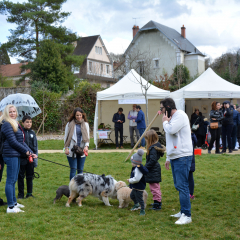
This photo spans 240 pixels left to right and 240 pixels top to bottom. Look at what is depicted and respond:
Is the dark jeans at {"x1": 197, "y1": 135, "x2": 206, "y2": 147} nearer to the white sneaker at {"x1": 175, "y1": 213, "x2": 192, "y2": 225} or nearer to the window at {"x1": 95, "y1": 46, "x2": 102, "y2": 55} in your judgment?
the white sneaker at {"x1": 175, "y1": 213, "x2": 192, "y2": 225}

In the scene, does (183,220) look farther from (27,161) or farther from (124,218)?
(27,161)

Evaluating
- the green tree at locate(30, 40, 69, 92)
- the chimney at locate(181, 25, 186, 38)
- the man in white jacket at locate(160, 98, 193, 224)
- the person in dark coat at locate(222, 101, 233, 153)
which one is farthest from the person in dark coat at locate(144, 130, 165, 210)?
the chimney at locate(181, 25, 186, 38)

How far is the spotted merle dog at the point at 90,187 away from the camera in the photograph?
5.05 m

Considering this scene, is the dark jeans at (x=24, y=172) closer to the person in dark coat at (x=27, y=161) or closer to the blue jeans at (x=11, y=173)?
the person in dark coat at (x=27, y=161)

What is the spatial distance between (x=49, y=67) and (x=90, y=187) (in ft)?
63.8

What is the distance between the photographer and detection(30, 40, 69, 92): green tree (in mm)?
23031

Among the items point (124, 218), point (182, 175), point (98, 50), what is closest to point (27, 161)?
point (124, 218)

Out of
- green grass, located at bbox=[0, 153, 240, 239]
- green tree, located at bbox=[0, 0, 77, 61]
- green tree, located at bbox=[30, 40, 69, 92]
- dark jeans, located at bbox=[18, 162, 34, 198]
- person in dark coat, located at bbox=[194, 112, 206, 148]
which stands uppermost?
green tree, located at bbox=[0, 0, 77, 61]

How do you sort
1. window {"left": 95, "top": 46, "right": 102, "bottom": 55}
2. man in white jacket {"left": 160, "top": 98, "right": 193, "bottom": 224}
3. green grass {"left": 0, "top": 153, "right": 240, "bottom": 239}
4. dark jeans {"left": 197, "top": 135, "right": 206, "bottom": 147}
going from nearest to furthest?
1. green grass {"left": 0, "top": 153, "right": 240, "bottom": 239}
2. man in white jacket {"left": 160, "top": 98, "right": 193, "bottom": 224}
3. dark jeans {"left": 197, "top": 135, "right": 206, "bottom": 147}
4. window {"left": 95, "top": 46, "right": 102, "bottom": 55}

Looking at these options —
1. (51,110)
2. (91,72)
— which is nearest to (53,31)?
(51,110)

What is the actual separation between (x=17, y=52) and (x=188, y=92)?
19624 millimetres

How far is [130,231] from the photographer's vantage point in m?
3.97

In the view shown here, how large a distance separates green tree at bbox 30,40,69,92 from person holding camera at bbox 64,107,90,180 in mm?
18021

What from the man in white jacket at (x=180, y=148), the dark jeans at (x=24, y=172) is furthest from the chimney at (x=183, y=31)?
the man in white jacket at (x=180, y=148)
